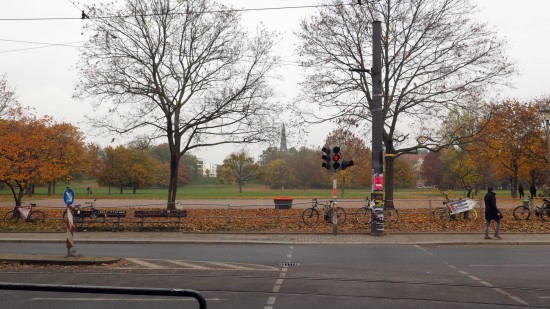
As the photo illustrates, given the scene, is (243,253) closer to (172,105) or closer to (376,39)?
(376,39)

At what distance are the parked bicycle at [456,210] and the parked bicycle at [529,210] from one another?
1.93m

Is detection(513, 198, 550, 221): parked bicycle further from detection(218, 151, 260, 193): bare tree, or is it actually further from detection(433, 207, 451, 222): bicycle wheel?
detection(218, 151, 260, 193): bare tree

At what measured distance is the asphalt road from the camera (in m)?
7.89

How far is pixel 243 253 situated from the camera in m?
14.1

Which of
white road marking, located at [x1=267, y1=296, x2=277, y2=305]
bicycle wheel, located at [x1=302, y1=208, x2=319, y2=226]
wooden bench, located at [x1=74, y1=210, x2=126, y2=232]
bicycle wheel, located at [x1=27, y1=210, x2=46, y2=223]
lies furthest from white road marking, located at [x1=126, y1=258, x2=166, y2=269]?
bicycle wheel, located at [x1=27, y1=210, x2=46, y2=223]

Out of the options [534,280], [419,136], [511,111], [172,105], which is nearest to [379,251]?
[534,280]

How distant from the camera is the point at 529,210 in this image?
72.2 ft

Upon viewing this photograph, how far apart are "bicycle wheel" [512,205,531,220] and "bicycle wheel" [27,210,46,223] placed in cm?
2116

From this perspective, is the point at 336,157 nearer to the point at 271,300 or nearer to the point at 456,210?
the point at 456,210

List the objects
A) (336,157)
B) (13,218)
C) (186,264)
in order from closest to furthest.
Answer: (186,264) → (336,157) → (13,218)

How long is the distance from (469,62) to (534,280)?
1701cm

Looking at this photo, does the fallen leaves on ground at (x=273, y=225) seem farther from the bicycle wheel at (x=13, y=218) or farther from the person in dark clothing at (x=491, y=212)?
the person in dark clothing at (x=491, y=212)

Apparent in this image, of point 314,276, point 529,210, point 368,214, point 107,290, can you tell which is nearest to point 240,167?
point 368,214

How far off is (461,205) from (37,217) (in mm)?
18967
